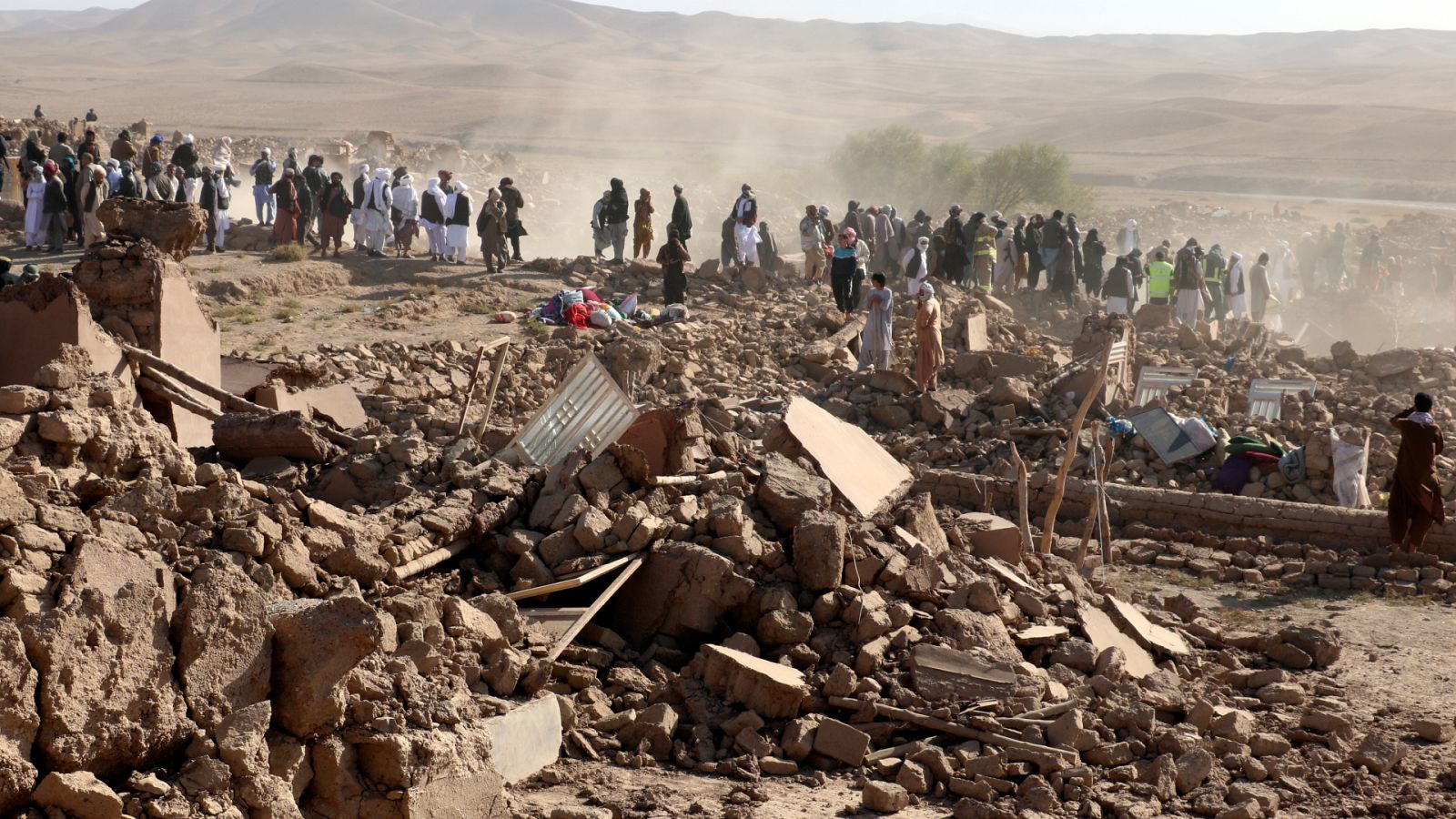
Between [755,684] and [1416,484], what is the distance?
19.2 ft

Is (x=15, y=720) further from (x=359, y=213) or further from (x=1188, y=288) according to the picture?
(x=1188, y=288)

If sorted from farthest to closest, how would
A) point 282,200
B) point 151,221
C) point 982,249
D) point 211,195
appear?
point 982,249
point 282,200
point 211,195
point 151,221

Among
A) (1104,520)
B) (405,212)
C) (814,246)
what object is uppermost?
(405,212)

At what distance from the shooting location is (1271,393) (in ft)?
44.7

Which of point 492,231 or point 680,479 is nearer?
point 680,479

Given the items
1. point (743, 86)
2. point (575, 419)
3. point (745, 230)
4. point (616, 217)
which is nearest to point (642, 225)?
point (616, 217)

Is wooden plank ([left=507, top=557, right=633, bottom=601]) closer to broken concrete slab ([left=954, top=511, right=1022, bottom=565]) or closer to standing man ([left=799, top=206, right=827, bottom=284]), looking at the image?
broken concrete slab ([left=954, top=511, right=1022, bottom=565])

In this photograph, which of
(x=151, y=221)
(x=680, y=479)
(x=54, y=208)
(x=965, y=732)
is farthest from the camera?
(x=54, y=208)

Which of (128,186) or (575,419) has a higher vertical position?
(128,186)

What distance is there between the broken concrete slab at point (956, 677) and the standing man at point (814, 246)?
1432 centimetres

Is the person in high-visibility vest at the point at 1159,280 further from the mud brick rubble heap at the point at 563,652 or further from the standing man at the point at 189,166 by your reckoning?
the standing man at the point at 189,166

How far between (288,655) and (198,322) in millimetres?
5034

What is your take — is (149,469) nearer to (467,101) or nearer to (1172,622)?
(1172,622)

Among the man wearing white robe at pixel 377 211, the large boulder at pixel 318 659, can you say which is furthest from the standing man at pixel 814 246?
the large boulder at pixel 318 659
